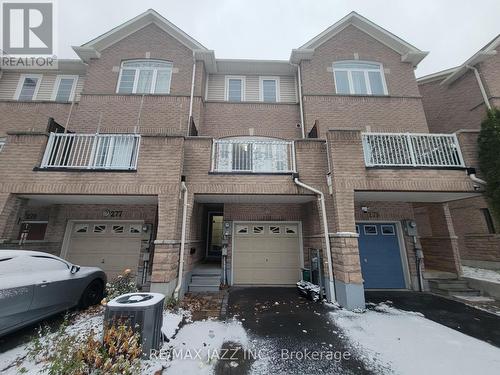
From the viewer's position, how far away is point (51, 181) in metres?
6.07

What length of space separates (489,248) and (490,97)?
21.5 ft

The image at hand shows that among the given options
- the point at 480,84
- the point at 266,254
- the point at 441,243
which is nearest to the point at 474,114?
the point at 480,84

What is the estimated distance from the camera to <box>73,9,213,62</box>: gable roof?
387 inches

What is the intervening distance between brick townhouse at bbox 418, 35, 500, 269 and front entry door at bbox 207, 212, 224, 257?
38.5 ft

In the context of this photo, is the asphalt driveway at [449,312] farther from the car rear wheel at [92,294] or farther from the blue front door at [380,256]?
the car rear wheel at [92,294]

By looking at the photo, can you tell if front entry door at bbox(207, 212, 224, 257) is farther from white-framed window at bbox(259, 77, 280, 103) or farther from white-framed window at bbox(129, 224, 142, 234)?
white-framed window at bbox(259, 77, 280, 103)

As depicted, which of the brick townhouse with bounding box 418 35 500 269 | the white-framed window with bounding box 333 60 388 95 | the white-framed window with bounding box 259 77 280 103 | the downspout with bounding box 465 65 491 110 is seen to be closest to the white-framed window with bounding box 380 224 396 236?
the brick townhouse with bounding box 418 35 500 269

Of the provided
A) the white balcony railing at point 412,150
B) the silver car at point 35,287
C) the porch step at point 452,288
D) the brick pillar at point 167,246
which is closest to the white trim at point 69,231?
the brick pillar at point 167,246

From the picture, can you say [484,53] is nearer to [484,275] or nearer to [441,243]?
[441,243]

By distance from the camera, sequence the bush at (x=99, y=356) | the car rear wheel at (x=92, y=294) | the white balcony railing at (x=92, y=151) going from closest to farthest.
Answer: the bush at (x=99, y=356) → the car rear wheel at (x=92, y=294) → the white balcony railing at (x=92, y=151)

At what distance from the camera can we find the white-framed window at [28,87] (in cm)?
1038

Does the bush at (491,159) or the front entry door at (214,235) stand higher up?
the bush at (491,159)

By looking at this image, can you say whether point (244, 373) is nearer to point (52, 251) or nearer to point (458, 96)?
point (52, 251)

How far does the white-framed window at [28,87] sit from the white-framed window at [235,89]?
9.45 meters
